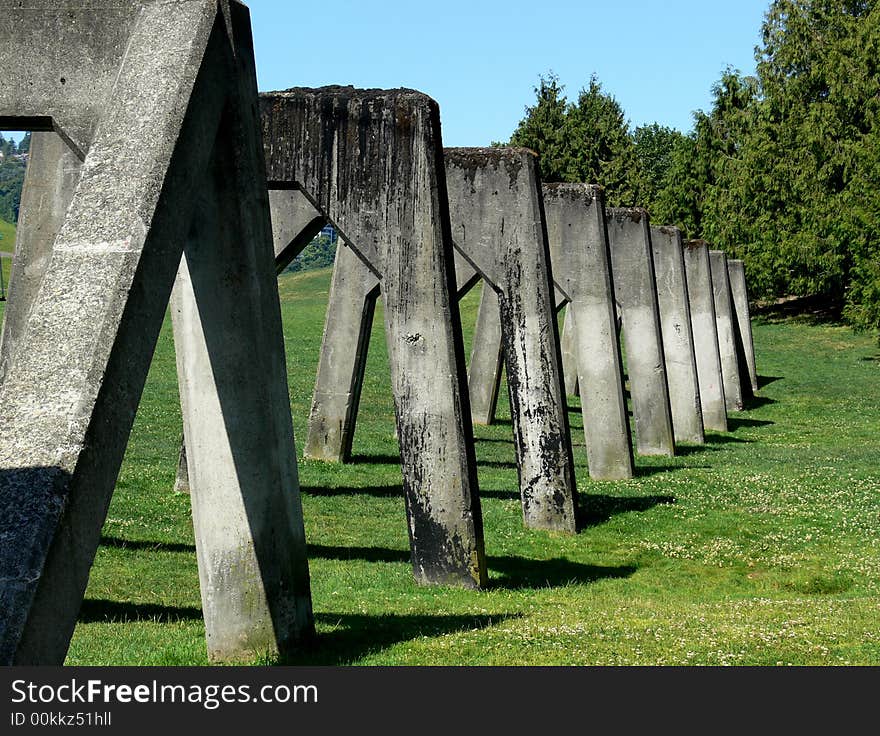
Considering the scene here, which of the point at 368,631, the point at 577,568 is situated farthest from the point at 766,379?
the point at 368,631

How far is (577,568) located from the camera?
1247 centimetres

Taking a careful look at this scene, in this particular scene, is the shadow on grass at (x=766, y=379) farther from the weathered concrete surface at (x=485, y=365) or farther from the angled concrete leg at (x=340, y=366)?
the angled concrete leg at (x=340, y=366)

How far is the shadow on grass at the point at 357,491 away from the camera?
1673 cm

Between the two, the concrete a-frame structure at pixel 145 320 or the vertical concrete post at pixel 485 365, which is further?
the vertical concrete post at pixel 485 365

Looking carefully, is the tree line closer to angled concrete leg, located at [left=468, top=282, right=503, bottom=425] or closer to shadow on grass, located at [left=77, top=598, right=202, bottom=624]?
angled concrete leg, located at [left=468, top=282, right=503, bottom=425]

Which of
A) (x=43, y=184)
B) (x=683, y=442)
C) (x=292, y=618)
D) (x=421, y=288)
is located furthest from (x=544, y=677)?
(x=683, y=442)

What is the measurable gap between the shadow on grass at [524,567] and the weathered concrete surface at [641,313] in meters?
9.36

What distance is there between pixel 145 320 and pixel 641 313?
1671 cm

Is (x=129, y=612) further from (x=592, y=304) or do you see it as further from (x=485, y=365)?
(x=485, y=365)

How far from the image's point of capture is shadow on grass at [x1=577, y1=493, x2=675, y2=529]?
50.3 feet

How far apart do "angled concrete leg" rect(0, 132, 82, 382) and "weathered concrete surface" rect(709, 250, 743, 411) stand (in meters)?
23.1

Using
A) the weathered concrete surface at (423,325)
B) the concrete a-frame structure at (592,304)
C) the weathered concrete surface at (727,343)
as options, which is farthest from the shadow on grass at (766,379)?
the weathered concrete surface at (423,325)

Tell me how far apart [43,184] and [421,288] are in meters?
3.69

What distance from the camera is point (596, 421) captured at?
1861cm
